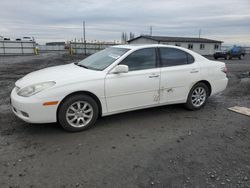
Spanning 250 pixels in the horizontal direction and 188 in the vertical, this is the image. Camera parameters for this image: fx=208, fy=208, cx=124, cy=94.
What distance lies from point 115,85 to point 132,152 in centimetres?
129

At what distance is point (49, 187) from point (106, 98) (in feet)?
6.01

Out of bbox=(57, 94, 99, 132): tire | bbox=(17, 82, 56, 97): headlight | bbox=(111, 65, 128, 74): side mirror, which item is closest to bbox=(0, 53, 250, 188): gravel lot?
bbox=(57, 94, 99, 132): tire

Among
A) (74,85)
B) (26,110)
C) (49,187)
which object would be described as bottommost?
(49,187)

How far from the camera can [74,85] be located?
3.53 metres

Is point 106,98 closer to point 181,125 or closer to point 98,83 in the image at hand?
point 98,83

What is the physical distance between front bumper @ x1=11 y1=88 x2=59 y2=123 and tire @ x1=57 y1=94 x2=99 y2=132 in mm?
136

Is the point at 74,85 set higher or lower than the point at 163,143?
higher

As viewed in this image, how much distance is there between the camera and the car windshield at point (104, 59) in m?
4.11

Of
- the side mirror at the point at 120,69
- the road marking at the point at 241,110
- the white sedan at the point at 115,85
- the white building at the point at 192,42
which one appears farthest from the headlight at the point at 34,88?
the white building at the point at 192,42

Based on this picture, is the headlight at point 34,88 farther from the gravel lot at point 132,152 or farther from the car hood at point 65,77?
the gravel lot at point 132,152

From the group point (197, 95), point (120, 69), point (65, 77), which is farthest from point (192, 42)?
point (65, 77)

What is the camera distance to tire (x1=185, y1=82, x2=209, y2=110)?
484 cm

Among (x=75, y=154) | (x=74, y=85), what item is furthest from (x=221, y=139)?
(x=74, y=85)

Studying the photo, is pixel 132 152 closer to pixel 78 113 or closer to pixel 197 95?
pixel 78 113
